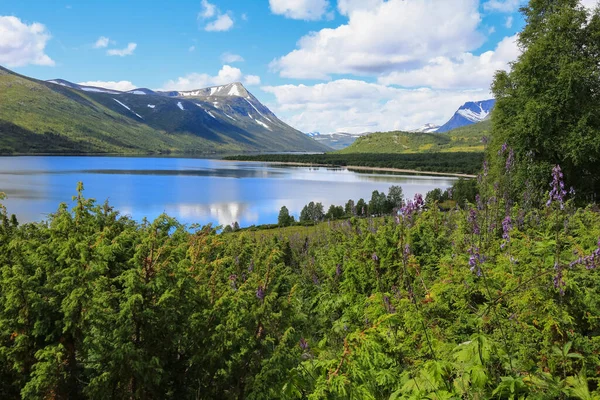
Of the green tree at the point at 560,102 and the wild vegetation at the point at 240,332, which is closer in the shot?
the wild vegetation at the point at 240,332

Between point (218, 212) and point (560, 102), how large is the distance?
5593cm

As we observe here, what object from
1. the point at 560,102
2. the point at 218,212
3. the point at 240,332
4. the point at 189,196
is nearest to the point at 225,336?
the point at 240,332

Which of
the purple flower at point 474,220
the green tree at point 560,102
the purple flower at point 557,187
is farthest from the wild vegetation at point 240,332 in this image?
the green tree at point 560,102

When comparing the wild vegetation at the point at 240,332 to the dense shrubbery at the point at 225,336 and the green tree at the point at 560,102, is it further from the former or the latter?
the green tree at the point at 560,102

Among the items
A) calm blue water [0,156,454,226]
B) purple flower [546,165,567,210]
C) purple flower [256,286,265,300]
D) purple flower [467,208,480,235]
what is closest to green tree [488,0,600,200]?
purple flower [546,165,567,210]

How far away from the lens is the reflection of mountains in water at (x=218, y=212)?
205 feet

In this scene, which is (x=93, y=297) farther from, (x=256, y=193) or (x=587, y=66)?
(x=256, y=193)

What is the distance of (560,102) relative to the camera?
1970 cm

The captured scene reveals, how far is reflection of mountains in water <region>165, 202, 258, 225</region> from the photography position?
62.4m

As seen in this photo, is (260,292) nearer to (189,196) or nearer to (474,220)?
(474,220)

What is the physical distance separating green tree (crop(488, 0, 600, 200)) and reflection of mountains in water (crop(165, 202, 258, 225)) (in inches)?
1779

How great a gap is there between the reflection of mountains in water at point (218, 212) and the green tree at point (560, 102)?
45.2 meters

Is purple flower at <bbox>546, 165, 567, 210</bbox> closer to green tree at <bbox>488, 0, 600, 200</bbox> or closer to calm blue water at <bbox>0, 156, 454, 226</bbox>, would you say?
green tree at <bbox>488, 0, 600, 200</bbox>

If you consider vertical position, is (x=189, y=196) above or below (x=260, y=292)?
below
